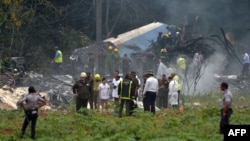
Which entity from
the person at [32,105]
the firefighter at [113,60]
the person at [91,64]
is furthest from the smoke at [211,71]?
the person at [32,105]

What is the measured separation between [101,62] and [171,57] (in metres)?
4.54

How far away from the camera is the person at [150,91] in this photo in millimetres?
21750

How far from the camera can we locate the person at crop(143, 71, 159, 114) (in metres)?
21.8

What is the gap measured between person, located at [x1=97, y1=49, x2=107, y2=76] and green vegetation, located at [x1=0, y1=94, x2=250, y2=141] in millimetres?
12501

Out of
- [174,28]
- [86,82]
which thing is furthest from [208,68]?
[86,82]

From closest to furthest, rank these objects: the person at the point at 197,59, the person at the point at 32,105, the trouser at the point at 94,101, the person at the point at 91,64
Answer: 1. the person at the point at 32,105
2. the trouser at the point at 94,101
3. the person at the point at 91,64
4. the person at the point at 197,59

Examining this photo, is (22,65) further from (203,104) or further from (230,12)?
(230,12)

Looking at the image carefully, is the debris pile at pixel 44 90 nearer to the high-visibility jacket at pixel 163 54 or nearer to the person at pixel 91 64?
the person at pixel 91 64

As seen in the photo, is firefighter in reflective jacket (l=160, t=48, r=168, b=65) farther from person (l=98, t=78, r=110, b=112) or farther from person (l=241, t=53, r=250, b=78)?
person (l=98, t=78, r=110, b=112)

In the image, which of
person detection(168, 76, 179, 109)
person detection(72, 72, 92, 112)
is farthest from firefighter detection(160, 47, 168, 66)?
person detection(72, 72, 92, 112)

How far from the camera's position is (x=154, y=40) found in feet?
135

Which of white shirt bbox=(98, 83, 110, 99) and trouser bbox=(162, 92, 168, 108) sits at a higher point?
white shirt bbox=(98, 83, 110, 99)

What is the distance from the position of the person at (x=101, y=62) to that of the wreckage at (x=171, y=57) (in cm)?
29

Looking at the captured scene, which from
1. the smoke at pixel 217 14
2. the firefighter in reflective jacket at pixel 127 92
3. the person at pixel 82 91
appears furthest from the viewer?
the smoke at pixel 217 14
